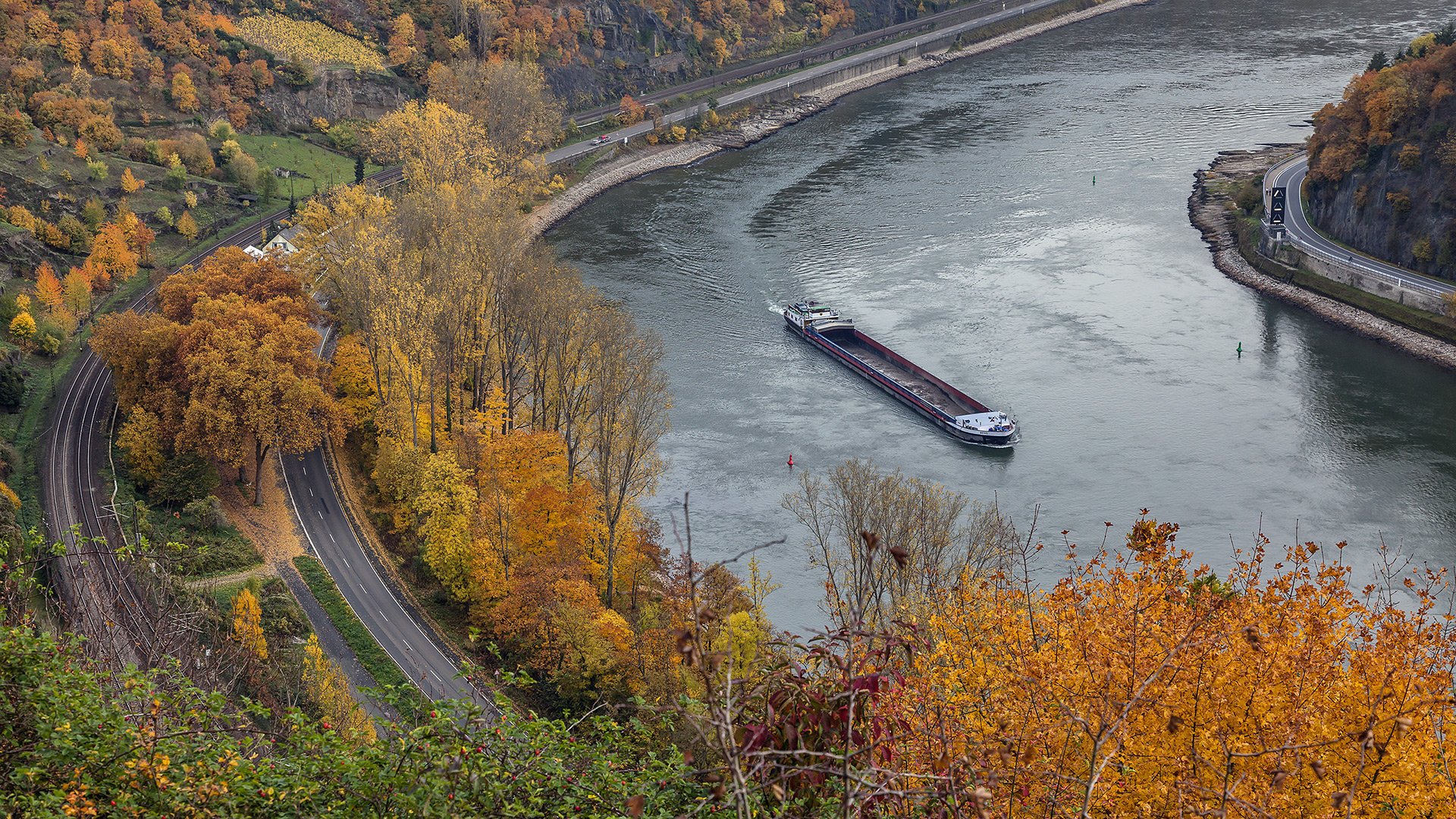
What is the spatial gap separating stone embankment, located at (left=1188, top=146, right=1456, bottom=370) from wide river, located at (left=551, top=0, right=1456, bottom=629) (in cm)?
88

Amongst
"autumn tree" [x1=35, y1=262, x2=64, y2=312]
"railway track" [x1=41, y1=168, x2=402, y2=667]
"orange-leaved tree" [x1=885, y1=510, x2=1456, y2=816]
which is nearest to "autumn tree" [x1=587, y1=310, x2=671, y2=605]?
"railway track" [x1=41, y1=168, x2=402, y2=667]

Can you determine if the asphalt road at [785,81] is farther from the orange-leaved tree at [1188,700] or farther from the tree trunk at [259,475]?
the orange-leaved tree at [1188,700]

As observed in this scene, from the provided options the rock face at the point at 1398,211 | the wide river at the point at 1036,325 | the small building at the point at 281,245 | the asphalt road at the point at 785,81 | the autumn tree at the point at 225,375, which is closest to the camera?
the autumn tree at the point at 225,375

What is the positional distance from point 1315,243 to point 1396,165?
576 centimetres

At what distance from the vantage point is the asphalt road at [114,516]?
37.6 meters

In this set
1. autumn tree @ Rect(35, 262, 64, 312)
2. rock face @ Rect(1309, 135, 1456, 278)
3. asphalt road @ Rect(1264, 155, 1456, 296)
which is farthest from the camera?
rock face @ Rect(1309, 135, 1456, 278)

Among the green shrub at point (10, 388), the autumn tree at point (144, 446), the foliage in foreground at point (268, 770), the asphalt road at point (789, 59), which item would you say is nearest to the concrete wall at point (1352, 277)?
the asphalt road at point (789, 59)

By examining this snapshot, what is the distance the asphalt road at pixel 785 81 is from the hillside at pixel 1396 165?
48.4m

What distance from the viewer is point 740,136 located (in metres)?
100

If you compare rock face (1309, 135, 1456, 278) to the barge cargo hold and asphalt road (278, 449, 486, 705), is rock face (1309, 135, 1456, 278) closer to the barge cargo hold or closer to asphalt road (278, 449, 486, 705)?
the barge cargo hold

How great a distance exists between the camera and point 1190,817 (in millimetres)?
11812

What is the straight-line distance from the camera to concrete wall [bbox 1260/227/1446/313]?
61.8 meters

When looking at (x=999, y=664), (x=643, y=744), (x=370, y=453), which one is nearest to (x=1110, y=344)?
(x=370, y=453)

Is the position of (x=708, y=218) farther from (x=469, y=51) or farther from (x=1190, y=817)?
(x=1190, y=817)
